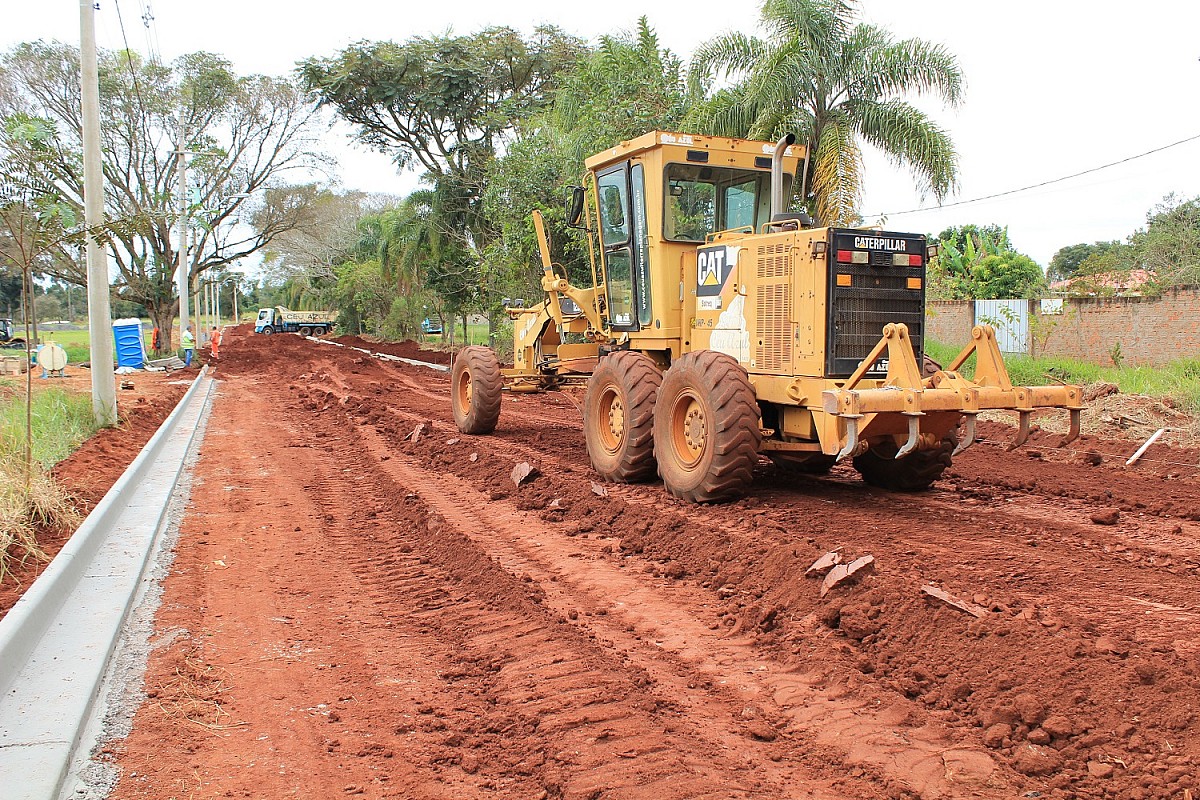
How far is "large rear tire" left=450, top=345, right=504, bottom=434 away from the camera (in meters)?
12.4

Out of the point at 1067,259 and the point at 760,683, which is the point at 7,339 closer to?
the point at 760,683

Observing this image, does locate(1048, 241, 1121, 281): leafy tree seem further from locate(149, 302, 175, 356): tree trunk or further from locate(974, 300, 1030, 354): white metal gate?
A: locate(149, 302, 175, 356): tree trunk

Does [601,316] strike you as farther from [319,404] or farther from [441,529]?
[319,404]

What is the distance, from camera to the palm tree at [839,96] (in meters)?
16.6

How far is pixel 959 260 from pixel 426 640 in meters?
31.7

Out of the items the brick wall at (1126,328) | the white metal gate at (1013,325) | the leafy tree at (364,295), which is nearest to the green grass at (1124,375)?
the brick wall at (1126,328)

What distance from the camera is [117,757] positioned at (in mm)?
3822

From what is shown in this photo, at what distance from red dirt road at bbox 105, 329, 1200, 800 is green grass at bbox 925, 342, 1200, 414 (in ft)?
16.4

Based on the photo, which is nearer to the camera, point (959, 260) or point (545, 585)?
point (545, 585)

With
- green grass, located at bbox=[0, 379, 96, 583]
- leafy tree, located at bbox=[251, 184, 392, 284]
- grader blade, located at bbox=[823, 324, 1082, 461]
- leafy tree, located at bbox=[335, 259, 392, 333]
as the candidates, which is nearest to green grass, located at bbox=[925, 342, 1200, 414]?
grader blade, located at bbox=[823, 324, 1082, 461]

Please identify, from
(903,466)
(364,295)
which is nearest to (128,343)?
(364,295)

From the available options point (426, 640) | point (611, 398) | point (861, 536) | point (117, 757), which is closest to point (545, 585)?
point (426, 640)

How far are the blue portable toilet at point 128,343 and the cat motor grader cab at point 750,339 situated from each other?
2133cm

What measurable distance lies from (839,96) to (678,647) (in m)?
14.9
